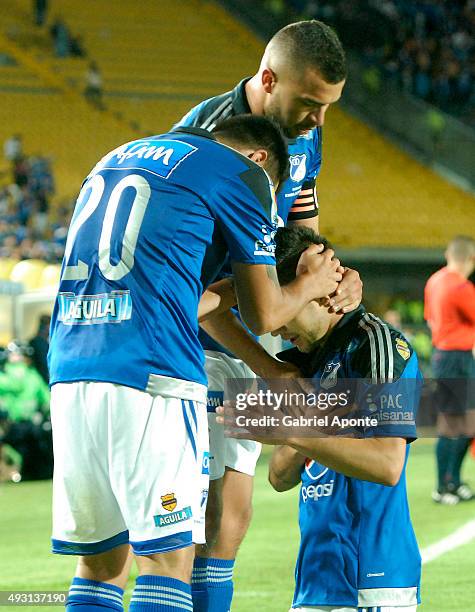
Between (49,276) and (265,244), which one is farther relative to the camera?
(49,276)

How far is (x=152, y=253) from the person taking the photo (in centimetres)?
292

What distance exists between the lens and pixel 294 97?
12.5 feet

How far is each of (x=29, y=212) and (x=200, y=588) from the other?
49.9ft

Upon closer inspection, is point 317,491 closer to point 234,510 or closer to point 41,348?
point 234,510

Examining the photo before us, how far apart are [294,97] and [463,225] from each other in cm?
2074

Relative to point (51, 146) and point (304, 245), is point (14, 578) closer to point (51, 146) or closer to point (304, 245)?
point (304, 245)

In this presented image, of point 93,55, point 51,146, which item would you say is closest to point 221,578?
point 51,146

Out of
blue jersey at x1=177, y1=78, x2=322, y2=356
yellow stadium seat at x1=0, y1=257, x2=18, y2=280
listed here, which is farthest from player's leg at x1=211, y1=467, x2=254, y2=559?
yellow stadium seat at x1=0, y1=257, x2=18, y2=280

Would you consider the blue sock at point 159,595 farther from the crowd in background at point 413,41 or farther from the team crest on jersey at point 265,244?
the crowd in background at point 413,41

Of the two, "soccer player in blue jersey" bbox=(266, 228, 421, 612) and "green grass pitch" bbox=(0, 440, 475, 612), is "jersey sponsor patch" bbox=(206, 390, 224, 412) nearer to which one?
"soccer player in blue jersey" bbox=(266, 228, 421, 612)

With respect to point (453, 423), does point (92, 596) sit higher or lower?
lower

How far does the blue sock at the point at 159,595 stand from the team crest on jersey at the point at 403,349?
0.84 m

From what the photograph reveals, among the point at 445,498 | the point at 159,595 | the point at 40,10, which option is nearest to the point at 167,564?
the point at 159,595

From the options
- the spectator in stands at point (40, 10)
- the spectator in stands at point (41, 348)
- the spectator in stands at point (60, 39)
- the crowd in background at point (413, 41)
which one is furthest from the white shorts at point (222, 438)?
the crowd in background at point (413, 41)
